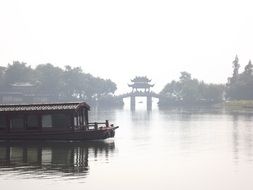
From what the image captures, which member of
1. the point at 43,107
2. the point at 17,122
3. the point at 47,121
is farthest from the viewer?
the point at 17,122

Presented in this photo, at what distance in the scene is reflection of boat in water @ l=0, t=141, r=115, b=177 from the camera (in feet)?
94.1

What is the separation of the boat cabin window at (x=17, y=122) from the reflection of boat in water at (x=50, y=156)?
4.44 ft

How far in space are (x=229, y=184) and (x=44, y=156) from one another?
1421 centimetres

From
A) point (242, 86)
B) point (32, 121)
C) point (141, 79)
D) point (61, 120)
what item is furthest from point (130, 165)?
point (141, 79)

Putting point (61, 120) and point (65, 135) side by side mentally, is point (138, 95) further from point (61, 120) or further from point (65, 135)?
point (65, 135)

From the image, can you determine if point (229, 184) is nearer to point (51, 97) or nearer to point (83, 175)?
point (83, 175)

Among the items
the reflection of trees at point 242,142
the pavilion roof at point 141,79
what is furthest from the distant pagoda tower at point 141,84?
the reflection of trees at point 242,142

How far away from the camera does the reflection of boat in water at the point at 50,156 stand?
28688 millimetres

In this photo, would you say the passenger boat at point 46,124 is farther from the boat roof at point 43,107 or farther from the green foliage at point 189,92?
the green foliage at point 189,92

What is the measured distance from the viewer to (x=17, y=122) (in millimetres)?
42469

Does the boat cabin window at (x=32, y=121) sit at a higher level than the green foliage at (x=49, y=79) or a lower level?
lower

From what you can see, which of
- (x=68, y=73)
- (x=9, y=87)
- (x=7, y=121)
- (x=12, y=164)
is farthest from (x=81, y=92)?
(x=12, y=164)

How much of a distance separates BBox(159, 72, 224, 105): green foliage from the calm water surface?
116m

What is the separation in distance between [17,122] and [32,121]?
4.29 feet
